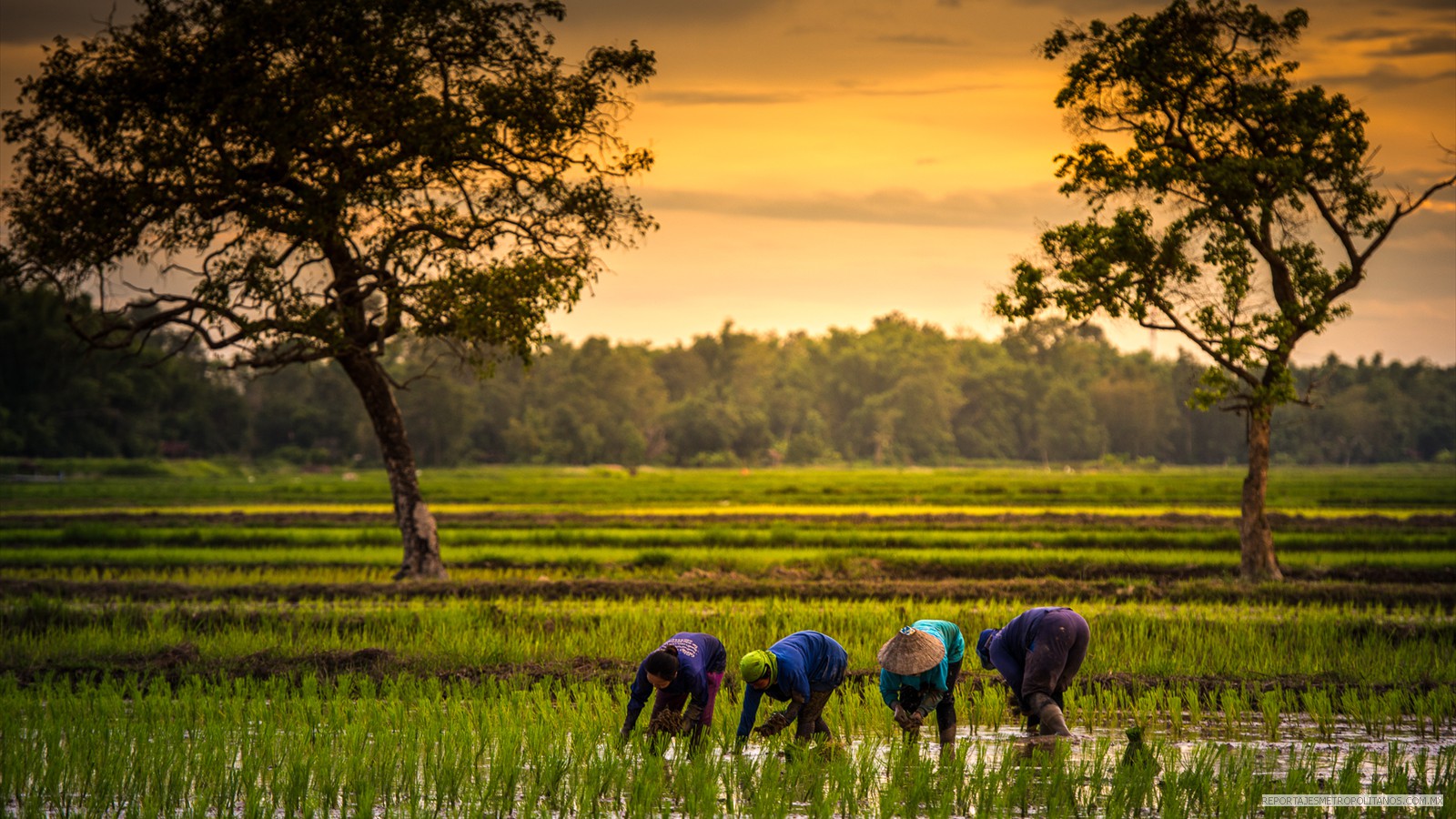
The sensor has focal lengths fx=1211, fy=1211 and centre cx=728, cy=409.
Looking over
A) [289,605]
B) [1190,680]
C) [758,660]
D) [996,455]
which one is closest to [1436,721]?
[1190,680]

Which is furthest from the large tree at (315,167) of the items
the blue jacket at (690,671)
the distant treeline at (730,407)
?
the distant treeline at (730,407)

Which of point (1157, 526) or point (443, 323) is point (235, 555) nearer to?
point (443, 323)

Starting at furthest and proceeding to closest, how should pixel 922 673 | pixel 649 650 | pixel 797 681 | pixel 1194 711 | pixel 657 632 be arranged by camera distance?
pixel 657 632
pixel 649 650
pixel 1194 711
pixel 922 673
pixel 797 681

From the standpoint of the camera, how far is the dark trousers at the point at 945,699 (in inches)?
301

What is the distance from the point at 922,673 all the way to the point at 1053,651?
93cm

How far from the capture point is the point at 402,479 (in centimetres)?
1798

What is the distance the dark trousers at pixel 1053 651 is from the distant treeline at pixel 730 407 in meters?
65.0

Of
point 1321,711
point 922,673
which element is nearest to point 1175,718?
point 1321,711

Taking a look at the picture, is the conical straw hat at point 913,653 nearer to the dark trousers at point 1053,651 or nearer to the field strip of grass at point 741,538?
the dark trousers at point 1053,651

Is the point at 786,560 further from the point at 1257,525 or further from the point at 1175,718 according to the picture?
the point at 1175,718

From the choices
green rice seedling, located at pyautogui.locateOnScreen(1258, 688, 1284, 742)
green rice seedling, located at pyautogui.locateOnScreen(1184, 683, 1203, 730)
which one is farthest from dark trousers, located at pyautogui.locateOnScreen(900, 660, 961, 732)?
green rice seedling, located at pyautogui.locateOnScreen(1258, 688, 1284, 742)

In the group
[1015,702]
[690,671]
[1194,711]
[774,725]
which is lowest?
[1194,711]

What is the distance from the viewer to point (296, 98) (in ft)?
55.4

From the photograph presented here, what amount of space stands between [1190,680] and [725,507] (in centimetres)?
2864
